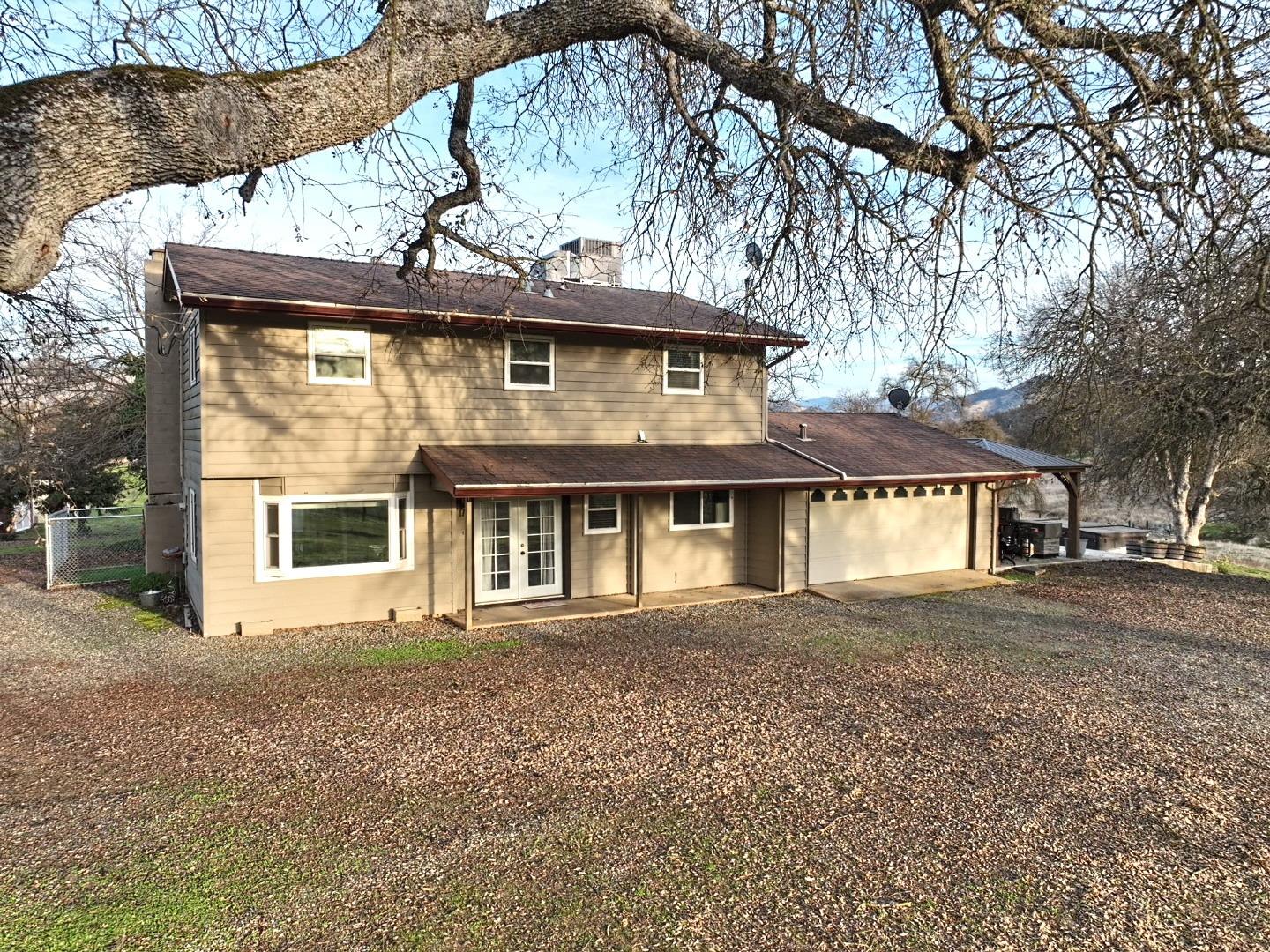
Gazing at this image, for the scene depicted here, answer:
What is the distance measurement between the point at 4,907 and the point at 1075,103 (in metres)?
7.88

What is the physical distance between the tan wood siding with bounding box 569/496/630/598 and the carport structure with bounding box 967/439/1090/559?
950 cm

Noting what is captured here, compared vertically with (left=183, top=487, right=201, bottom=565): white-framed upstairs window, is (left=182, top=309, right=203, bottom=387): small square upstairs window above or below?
above

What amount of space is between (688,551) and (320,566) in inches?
244

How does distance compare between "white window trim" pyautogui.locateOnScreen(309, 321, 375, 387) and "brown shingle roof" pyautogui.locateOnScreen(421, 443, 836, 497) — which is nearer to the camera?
"brown shingle roof" pyautogui.locateOnScreen(421, 443, 836, 497)

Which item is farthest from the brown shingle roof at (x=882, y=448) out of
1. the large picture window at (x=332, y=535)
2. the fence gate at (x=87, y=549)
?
the fence gate at (x=87, y=549)

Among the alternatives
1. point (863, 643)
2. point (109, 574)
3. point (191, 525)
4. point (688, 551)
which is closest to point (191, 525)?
point (191, 525)

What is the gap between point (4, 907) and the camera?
3938 millimetres

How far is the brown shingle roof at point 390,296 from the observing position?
9.81 meters

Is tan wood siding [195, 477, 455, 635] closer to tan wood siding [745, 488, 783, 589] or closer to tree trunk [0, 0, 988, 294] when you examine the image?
tan wood siding [745, 488, 783, 589]

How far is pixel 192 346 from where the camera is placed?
11.1 meters

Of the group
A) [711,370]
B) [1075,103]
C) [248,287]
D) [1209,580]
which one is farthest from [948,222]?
[1209,580]

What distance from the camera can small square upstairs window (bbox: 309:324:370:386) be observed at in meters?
10.5

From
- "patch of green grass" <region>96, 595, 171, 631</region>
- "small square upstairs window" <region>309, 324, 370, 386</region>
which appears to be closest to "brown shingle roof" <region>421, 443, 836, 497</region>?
"small square upstairs window" <region>309, 324, 370, 386</region>

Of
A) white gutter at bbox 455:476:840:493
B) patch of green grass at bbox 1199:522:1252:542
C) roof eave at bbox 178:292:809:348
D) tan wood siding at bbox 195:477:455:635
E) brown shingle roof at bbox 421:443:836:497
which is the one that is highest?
roof eave at bbox 178:292:809:348
